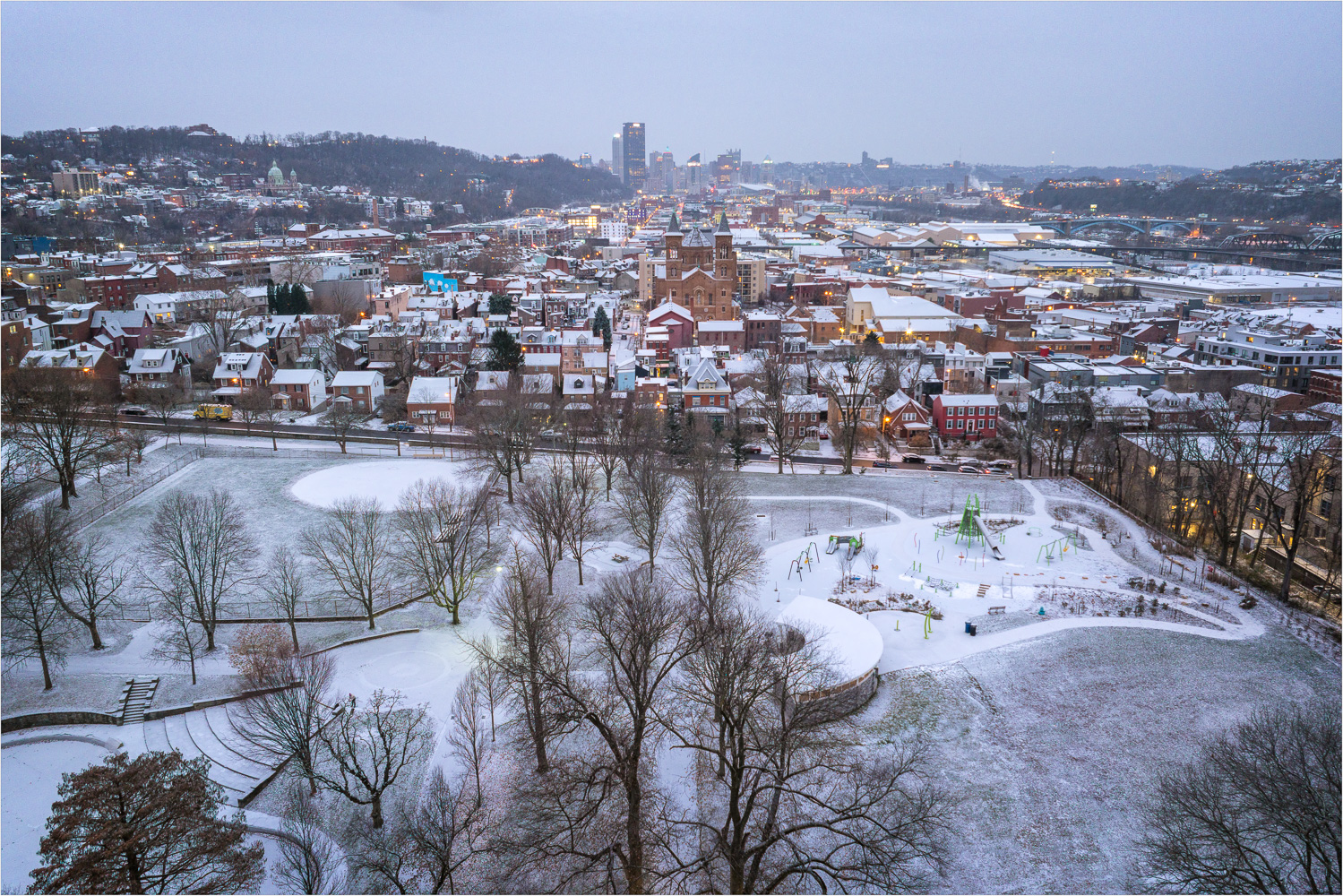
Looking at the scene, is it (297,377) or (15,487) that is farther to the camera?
(297,377)

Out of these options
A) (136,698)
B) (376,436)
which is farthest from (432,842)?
(376,436)

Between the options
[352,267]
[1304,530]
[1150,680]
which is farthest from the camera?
[352,267]

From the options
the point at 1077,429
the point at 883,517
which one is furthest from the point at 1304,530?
the point at 883,517

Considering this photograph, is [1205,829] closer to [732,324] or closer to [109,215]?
[732,324]

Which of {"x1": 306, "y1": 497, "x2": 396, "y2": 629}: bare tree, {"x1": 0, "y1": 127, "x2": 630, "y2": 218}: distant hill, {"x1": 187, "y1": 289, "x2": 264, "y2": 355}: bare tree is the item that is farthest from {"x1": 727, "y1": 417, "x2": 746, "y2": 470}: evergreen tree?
{"x1": 0, "y1": 127, "x2": 630, "y2": 218}: distant hill

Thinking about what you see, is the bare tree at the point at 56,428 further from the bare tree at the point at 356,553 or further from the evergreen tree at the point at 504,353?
the evergreen tree at the point at 504,353

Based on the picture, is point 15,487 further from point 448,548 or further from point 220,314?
point 220,314

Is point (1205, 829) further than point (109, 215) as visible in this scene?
No
